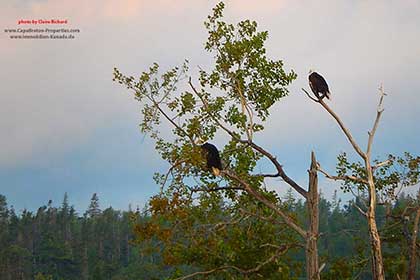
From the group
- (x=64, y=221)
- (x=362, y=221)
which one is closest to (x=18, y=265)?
(x=64, y=221)

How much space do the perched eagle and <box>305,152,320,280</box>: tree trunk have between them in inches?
49.8

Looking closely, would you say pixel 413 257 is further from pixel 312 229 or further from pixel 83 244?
pixel 83 244

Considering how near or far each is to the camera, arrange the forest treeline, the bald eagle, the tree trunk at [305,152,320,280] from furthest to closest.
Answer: the forest treeline
the tree trunk at [305,152,320,280]
the bald eagle

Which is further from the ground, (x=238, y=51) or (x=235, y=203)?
(x=238, y=51)

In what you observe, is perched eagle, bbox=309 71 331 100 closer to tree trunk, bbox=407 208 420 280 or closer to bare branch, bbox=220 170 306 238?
bare branch, bbox=220 170 306 238

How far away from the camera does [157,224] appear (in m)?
12.9

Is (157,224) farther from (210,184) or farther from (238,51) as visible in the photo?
(238,51)

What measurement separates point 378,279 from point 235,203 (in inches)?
122

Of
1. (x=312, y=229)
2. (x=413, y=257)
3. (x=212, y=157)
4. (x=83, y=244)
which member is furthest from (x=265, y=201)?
(x=83, y=244)

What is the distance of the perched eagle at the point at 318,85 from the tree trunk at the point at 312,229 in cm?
127

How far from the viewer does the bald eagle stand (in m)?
13.4

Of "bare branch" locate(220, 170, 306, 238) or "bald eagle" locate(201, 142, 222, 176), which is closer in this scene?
"bald eagle" locate(201, 142, 222, 176)

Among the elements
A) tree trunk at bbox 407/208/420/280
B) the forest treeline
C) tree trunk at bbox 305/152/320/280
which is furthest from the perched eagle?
the forest treeline

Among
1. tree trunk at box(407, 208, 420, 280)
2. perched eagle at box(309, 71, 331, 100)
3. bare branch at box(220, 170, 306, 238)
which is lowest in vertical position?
tree trunk at box(407, 208, 420, 280)
